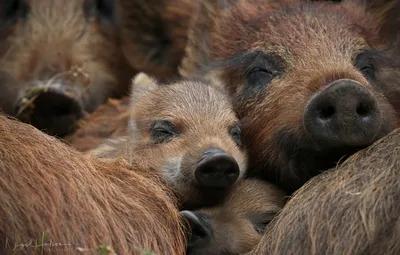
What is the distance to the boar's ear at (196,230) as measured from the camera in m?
4.85

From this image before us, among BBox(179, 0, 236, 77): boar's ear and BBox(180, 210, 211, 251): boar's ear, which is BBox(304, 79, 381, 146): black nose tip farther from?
BBox(179, 0, 236, 77): boar's ear

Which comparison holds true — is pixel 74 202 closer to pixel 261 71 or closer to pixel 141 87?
pixel 261 71

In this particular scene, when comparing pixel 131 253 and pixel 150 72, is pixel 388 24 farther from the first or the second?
pixel 131 253

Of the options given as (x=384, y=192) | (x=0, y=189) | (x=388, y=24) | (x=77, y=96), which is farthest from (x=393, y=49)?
(x=0, y=189)

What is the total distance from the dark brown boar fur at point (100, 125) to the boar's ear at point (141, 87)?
0.72 feet

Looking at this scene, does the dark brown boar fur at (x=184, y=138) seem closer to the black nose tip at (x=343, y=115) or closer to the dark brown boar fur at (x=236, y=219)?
the dark brown boar fur at (x=236, y=219)

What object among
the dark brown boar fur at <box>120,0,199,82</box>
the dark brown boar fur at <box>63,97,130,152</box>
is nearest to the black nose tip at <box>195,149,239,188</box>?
the dark brown boar fur at <box>63,97,130,152</box>

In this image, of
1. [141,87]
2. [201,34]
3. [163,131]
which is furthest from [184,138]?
[201,34]

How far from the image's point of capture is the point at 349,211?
4613 mm

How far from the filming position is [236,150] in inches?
208

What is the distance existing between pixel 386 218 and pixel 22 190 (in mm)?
1483

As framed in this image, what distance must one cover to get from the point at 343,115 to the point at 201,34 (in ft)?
5.28

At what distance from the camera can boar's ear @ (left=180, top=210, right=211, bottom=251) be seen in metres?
4.85

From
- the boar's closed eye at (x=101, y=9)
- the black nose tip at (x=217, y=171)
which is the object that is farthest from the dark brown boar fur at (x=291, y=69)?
the boar's closed eye at (x=101, y=9)
